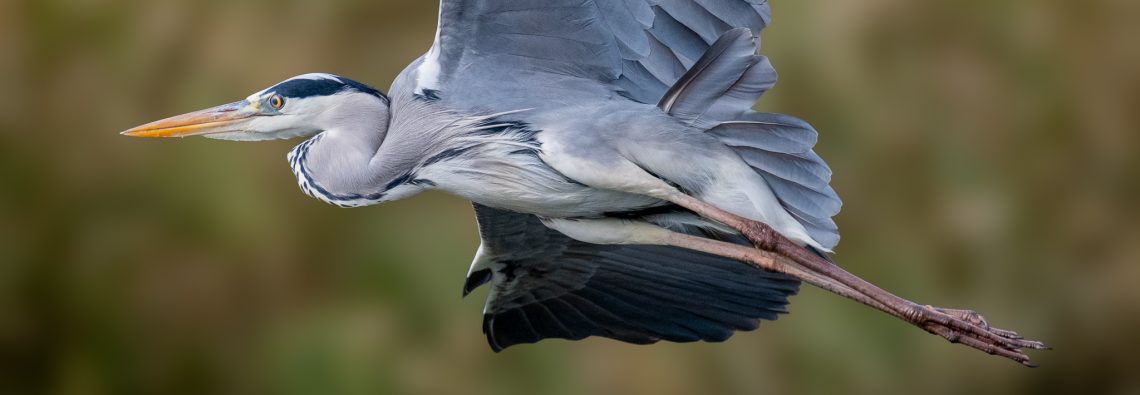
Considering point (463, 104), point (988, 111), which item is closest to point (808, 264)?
point (463, 104)

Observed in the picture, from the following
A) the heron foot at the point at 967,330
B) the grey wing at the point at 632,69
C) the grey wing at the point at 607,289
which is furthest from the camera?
the grey wing at the point at 607,289

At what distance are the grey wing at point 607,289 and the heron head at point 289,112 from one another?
0.43 m

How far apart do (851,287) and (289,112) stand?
3.76 ft

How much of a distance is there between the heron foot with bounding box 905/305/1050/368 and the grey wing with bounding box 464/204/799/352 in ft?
1.19

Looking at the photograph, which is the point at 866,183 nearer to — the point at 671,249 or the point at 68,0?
the point at 671,249

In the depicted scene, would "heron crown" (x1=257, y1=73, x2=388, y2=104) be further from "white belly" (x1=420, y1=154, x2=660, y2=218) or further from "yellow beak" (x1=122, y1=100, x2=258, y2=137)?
"white belly" (x1=420, y1=154, x2=660, y2=218)

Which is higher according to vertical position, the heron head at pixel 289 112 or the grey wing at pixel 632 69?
the grey wing at pixel 632 69

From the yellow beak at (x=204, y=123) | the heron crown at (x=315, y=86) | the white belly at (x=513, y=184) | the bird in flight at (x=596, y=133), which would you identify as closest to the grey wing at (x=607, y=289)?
the bird in flight at (x=596, y=133)

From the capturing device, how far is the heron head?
2725 mm

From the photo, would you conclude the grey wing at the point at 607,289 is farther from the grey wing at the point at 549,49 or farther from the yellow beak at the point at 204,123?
the yellow beak at the point at 204,123

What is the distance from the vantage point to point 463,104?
106 inches

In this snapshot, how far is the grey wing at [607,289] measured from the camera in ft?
10.1

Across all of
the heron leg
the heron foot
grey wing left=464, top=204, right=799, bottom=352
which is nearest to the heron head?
grey wing left=464, top=204, right=799, bottom=352

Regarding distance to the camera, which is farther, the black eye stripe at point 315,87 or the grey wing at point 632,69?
the black eye stripe at point 315,87
